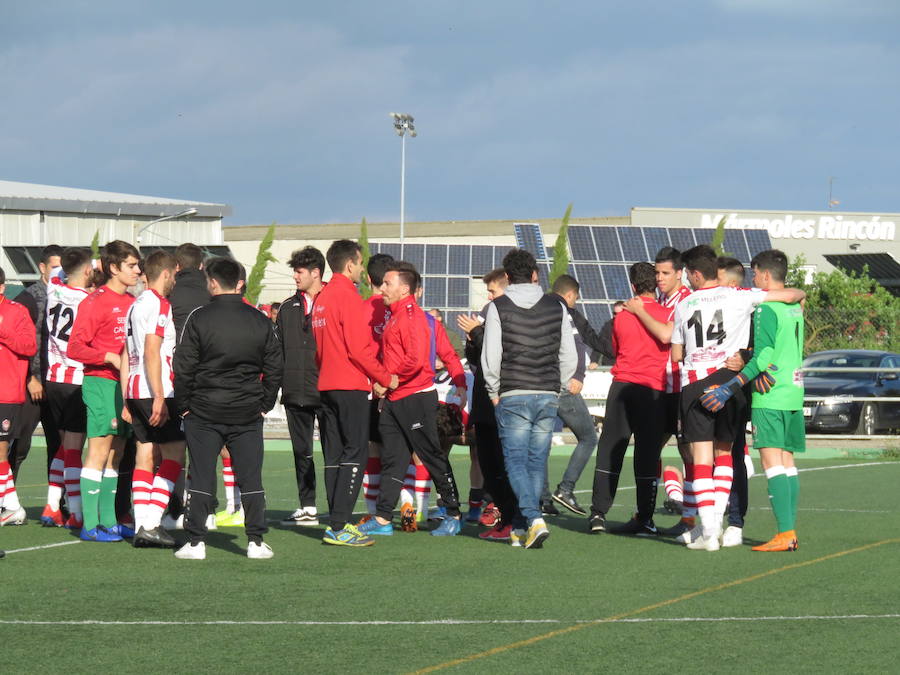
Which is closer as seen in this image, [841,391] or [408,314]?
[408,314]

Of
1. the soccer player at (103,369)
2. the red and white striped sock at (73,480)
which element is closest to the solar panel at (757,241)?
the red and white striped sock at (73,480)

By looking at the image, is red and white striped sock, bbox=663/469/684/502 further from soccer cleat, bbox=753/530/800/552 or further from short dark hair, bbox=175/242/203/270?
short dark hair, bbox=175/242/203/270

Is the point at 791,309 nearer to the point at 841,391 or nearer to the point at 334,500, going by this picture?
the point at 334,500

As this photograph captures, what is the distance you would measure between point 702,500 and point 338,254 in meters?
3.06

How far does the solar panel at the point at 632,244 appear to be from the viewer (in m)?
43.5

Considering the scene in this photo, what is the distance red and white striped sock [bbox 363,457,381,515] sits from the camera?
10367 millimetres

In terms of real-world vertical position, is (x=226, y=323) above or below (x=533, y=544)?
above

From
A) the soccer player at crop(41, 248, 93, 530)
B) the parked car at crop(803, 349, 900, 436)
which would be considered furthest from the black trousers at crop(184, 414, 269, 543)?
the parked car at crop(803, 349, 900, 436)

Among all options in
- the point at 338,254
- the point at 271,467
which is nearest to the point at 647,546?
the point at 338,254

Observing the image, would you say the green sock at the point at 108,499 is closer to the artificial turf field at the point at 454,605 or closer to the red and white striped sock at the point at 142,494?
the artificial turf field at the point at 454,605

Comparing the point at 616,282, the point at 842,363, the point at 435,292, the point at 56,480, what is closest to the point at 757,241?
the point at 616,282

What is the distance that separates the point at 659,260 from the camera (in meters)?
9.88

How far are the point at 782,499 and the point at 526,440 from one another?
1774 mm

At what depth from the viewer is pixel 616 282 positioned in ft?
135
